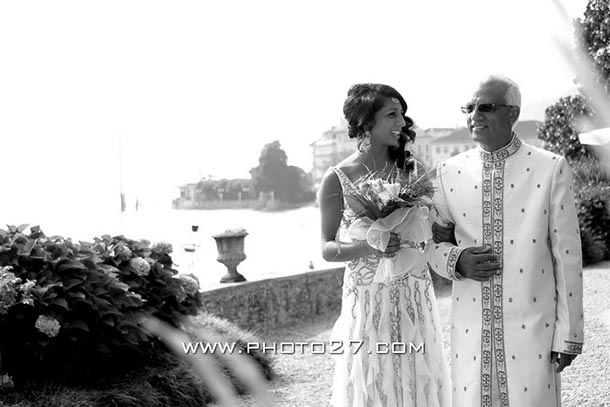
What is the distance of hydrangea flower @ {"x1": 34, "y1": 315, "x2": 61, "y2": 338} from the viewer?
4684 millimetres

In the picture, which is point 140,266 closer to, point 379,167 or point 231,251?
point 379,167

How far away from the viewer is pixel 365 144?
3.35 metres

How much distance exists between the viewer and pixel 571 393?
223 inches

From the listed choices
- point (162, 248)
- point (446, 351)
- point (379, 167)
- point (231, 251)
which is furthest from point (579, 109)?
point (379, 167)

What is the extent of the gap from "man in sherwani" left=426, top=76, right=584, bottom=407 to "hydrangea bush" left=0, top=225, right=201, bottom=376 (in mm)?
2851

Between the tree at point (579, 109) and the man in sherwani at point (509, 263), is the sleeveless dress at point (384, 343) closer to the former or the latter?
A: the man in sherwani at point (509, 263)

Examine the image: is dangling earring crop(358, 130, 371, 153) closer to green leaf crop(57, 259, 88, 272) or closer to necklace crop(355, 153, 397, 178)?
necklace crop(355, 153, 397, 178)

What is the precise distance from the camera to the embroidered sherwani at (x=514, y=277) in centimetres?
287

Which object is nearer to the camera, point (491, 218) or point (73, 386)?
point (491, 218)

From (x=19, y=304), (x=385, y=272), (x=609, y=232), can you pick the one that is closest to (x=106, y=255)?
(x=19, y=304)

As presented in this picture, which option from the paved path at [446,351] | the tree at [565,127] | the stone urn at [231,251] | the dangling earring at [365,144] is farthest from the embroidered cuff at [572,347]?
the tree at [565,127]

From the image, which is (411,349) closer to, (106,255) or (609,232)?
(106,255)

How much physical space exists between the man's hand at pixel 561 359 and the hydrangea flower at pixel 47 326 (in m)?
3.22

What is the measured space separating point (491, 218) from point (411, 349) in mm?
773
